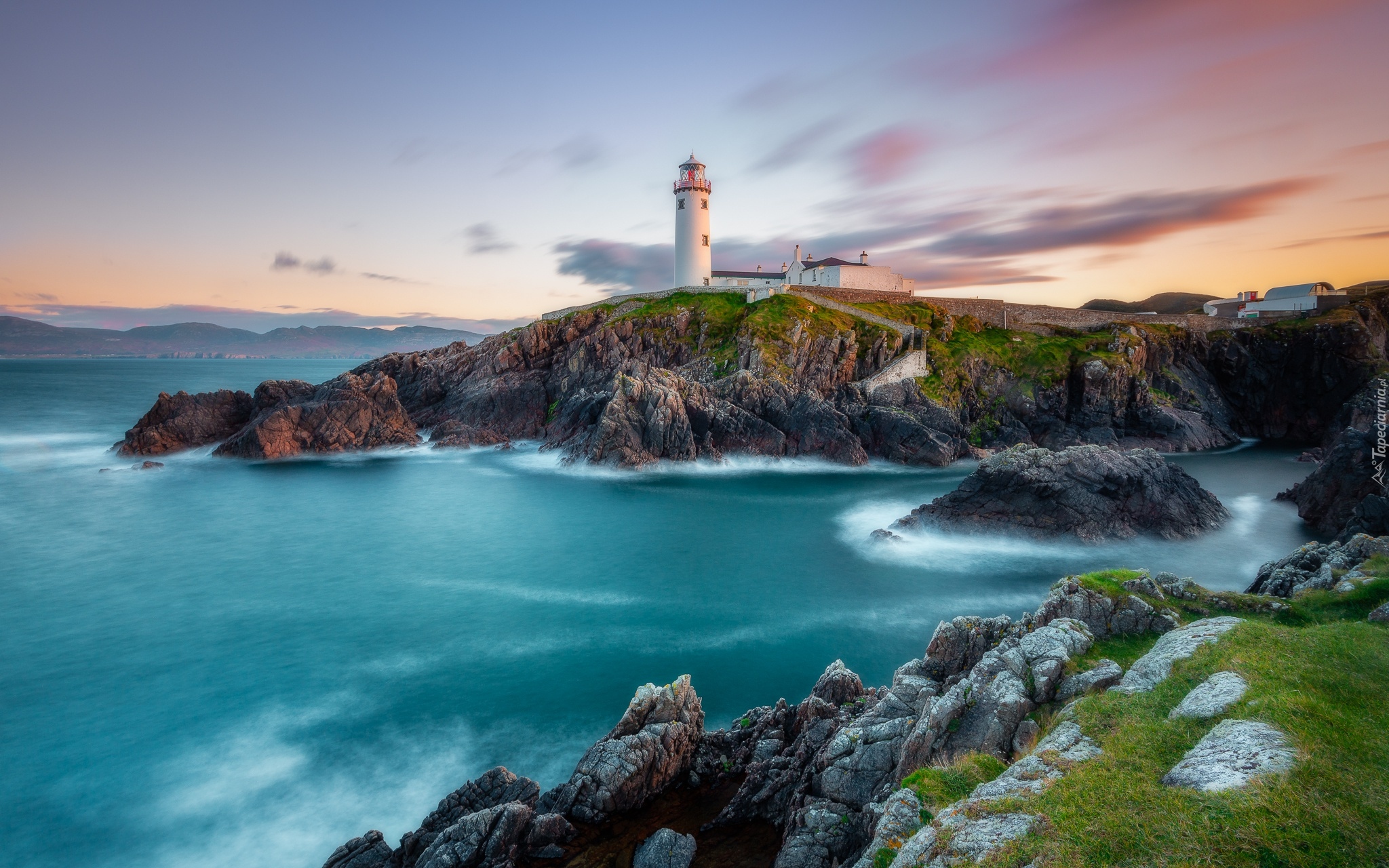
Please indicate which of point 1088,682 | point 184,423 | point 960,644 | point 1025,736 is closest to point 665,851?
point 1025,736

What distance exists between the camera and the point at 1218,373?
210 ft

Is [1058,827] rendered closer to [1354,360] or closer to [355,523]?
[355,523]

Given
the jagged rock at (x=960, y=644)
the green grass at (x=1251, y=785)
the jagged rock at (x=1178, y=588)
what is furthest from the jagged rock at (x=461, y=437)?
the green grass at (x=1251, y=785)

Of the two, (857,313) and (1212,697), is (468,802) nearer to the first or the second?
(1212,697)

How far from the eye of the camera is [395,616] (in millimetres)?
23469

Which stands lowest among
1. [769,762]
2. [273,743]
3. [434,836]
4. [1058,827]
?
[273,743]

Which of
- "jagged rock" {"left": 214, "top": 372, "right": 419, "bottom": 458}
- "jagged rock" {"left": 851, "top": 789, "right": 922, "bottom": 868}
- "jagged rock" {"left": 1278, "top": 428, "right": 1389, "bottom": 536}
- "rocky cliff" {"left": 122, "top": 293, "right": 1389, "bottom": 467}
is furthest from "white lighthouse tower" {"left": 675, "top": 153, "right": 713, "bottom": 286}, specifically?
"jagged rock" {"left": 851, "top": 789, "right": 922, "bottom": 868}

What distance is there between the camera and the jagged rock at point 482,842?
10094 millimetres

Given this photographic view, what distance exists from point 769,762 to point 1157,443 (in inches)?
2221

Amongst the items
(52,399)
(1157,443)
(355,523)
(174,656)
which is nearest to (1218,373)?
(1157,443)

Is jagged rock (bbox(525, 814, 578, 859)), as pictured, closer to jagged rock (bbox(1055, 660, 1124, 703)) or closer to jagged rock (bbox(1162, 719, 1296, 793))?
jagged rock (bbox(1055, 660, 1124, 703))

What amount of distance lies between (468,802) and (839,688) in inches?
315

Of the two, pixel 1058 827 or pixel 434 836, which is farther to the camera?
pixel 434 836

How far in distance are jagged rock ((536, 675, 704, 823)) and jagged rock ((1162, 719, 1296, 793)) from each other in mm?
8418
